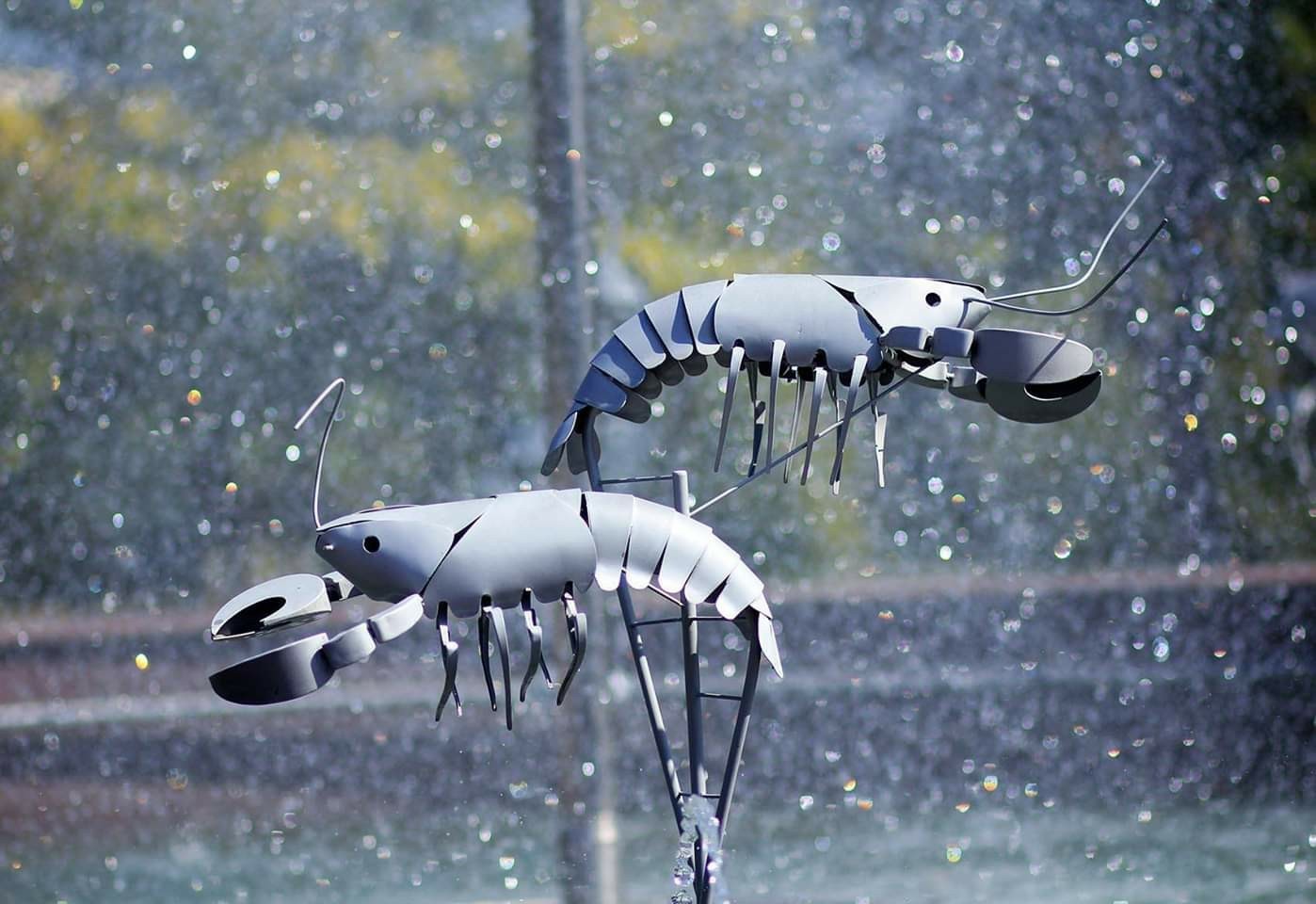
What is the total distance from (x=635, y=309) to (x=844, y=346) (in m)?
1.21

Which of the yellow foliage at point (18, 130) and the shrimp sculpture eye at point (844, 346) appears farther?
the yellow foliage at point (18, 130)

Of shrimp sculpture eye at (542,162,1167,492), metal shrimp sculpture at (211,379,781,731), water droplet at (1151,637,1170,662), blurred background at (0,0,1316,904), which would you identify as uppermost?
blurred background at (0,0,1316,904)

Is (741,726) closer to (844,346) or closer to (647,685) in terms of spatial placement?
(647,685)

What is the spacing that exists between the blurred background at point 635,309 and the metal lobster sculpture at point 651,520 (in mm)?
1118

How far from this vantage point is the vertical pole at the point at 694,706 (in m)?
0.68

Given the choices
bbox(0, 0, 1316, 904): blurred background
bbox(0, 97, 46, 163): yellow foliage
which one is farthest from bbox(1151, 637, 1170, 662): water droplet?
bbox(0, 97, 46, 163): yellow foliage

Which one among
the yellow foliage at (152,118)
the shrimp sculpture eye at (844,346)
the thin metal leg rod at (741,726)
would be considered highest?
the yellow foliage at (152,118)

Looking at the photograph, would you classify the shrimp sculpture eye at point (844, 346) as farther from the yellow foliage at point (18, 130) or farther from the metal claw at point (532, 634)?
the yellow foliage at point (18, 130)

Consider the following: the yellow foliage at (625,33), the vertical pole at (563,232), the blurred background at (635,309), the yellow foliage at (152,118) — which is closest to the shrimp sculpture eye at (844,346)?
the vertical pole at (563,232)

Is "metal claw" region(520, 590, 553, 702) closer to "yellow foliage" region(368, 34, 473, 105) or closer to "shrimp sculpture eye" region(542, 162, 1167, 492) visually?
"shrimp sculpture eye" region(542, 162, 1167, 492)

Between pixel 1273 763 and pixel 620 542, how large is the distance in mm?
1350

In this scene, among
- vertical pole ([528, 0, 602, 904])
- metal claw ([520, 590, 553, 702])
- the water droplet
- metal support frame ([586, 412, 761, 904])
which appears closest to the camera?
metal claw ([520, 590, 553, 702])

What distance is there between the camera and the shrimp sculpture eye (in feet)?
2.18

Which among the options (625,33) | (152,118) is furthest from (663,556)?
(152,118)
